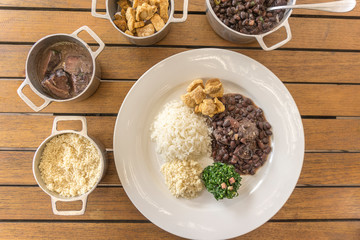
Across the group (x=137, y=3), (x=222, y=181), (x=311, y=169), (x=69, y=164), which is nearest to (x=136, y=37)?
(x=137, y=3)

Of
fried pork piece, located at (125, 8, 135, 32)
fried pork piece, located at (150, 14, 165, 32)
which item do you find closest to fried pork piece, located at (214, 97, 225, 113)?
fried pork piece, located at (150, 14, 165, 32)

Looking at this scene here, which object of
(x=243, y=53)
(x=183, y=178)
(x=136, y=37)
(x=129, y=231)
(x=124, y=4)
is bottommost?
(x=129, y=231)

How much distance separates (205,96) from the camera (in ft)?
4.85

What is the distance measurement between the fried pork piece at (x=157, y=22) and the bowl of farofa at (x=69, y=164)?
0.70 meters

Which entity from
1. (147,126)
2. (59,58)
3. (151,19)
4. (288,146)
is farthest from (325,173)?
(59,58)

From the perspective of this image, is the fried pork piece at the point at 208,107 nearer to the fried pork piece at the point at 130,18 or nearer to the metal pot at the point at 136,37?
the metal pot at the point at 136,37

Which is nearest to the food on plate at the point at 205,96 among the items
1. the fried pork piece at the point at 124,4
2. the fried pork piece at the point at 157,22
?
the fried pork piece at the point at 157,22

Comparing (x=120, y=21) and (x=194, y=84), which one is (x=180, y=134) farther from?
(x=120, y=21)

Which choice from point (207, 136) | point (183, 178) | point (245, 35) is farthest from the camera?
point (207, 136)

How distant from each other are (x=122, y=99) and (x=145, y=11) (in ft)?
1.87

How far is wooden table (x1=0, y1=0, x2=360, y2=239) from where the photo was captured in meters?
1.58

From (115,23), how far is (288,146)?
51.1 inches

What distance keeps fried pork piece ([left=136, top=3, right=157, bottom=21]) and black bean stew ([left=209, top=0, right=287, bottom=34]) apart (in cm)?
36

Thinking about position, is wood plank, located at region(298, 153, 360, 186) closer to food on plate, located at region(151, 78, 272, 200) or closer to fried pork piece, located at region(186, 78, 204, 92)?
food on plate, located at region(151, 78, 272, 200)
